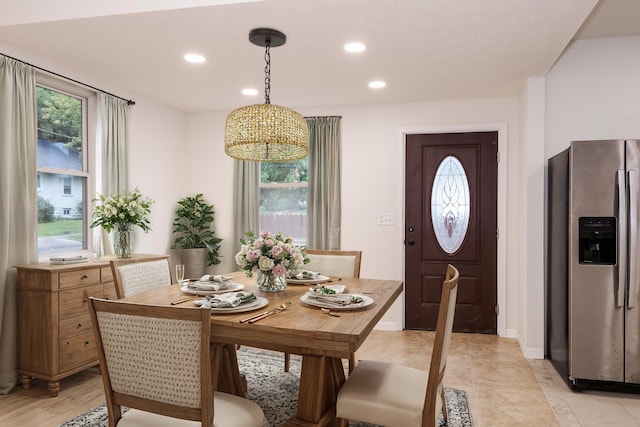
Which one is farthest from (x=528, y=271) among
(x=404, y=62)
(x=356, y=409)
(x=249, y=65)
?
(x=249, y=65)

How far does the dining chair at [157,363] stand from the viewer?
146 centimetres

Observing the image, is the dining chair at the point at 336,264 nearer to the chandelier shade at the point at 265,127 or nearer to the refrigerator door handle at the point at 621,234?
the chandelier shade at the point at 265,127

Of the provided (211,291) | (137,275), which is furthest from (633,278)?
(137,275)

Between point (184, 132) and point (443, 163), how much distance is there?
3.13 metres

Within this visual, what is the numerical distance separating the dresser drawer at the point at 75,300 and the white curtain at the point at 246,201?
1.99 metres

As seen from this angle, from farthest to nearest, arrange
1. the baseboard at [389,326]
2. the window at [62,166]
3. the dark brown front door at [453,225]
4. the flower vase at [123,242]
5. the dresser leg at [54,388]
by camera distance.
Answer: the baseboard at [389,326] → the dark brown front door at [453,225] → the flower vase at [123,242] → the window at [62,166] → the dresser leg at [54,388]

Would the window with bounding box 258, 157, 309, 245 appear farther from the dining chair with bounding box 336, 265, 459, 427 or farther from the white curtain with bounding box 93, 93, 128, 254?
the dining chair with bounding box 336, 265, 459, 427

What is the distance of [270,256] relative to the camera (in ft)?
8.13

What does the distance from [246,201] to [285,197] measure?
0.47 m

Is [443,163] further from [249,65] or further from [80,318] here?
[80,318]

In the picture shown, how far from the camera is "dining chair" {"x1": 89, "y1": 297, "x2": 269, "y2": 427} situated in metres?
1.46

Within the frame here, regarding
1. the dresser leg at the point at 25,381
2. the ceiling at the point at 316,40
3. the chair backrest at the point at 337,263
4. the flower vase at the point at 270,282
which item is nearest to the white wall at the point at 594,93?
the ceiling at the point at 316,40

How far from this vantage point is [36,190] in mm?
3438

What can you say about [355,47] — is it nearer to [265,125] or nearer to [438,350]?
[265,125]
